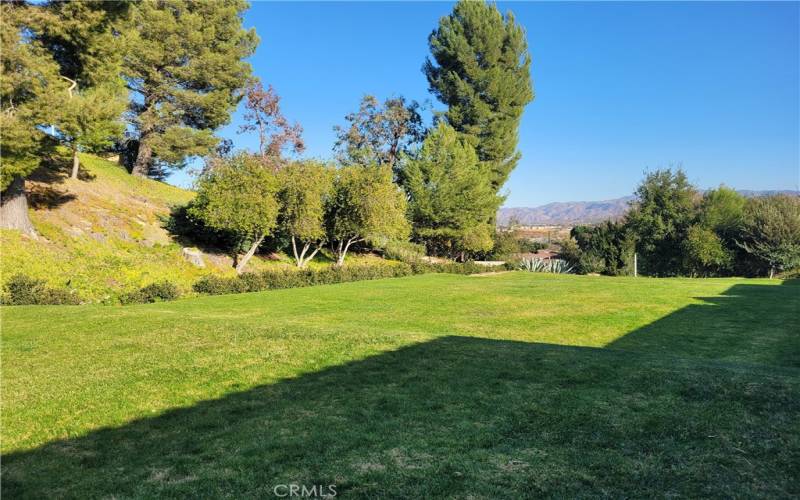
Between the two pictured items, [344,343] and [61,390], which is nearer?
[61,390]

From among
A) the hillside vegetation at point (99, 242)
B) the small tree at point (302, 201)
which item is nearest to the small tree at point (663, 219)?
the small tree at point (302, 201)

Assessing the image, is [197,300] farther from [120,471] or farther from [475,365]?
[120,471]

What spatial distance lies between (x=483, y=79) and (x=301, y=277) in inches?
1064

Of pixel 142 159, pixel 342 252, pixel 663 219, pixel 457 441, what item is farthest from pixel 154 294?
pixel 663 219

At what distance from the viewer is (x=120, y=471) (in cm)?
337

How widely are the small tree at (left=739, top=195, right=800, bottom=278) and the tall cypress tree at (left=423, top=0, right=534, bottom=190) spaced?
17927 millimetres

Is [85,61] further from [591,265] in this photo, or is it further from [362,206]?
[591,265]

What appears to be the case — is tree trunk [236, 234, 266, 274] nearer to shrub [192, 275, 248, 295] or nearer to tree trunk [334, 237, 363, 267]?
shrub [192, 275, 248, 295]

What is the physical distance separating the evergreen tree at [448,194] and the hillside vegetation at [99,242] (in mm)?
11378

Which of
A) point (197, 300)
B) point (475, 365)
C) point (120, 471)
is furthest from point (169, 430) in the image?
point (197, 300)

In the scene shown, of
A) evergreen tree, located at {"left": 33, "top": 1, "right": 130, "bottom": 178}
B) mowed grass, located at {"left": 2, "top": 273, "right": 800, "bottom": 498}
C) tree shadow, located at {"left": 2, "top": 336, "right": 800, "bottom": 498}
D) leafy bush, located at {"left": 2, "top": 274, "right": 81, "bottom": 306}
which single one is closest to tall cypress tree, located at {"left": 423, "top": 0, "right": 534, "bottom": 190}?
evergreen tree, located at {"left": 33, "top": 1, "right": 130, "bottom": 178}

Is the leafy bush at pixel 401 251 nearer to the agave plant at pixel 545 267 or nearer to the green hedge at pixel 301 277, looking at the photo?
the green hedge at pixel 301 277

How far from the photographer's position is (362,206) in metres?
24.8

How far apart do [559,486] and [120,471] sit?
10.1 ft
